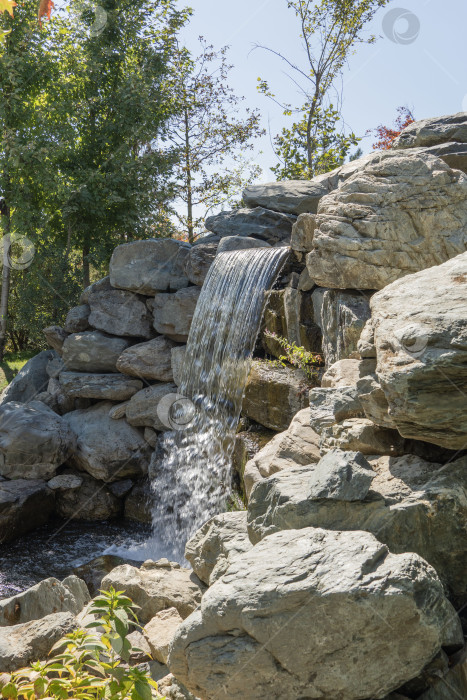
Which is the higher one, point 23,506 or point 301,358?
point 301,358

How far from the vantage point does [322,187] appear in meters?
9.74

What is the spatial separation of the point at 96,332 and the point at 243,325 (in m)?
3.33

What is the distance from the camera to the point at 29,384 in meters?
10.6

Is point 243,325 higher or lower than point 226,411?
higher

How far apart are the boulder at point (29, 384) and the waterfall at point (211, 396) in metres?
3.33

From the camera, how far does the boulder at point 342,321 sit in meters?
5.58

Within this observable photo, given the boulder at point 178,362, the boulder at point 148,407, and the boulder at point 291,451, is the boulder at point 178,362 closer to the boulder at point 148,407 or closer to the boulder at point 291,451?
the boulder at point 148,407

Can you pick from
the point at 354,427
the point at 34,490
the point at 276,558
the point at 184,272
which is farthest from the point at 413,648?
the point at 184,272

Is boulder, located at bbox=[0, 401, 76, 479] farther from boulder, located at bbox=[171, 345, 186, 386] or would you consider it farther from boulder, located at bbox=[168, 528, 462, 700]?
boulder, located at bbox=[168, 528, 462, 700]

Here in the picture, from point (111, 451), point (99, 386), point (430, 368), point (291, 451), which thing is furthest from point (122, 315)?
point (430, 368)

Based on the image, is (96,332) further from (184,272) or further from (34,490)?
(34,490)

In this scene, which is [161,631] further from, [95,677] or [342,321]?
[342,321]

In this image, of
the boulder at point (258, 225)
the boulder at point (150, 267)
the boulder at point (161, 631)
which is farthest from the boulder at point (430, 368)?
the boulder at point (150, 267)

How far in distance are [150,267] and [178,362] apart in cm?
187
